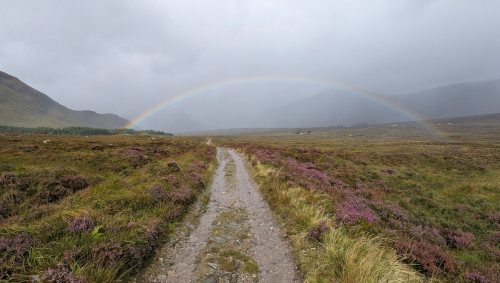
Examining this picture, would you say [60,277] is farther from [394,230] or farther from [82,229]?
[394,230]

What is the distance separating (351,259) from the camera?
15.6 feet

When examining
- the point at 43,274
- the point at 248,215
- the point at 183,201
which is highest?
the point at 43,274

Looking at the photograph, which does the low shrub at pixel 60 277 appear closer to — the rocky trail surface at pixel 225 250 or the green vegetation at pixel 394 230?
the rocky trail surface at pixel 225 250

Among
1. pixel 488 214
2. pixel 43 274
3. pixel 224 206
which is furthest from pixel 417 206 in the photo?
pixel 43 274

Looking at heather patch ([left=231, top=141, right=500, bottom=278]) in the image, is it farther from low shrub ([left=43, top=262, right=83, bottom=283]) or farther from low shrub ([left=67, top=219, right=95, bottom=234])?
low shrub ([left=67, top=219, right=95, bottom=234])

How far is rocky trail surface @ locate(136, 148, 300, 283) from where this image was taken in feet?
15.8

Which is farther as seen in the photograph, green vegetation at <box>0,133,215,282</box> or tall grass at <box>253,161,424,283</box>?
tall grass at <box>253,161,424,283</box>

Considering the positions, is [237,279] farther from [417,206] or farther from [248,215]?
[417,206]

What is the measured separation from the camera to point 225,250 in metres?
5.94

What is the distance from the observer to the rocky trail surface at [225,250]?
482 cm

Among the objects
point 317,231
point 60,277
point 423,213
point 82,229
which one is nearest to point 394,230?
point 317,231

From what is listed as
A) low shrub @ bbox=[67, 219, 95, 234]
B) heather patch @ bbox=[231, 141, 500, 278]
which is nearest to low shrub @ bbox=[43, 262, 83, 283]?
low shrub @ bbox=[67, 219, 95, 234]

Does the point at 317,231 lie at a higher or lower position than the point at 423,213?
higher

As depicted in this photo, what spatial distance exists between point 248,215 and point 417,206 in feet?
46.4
